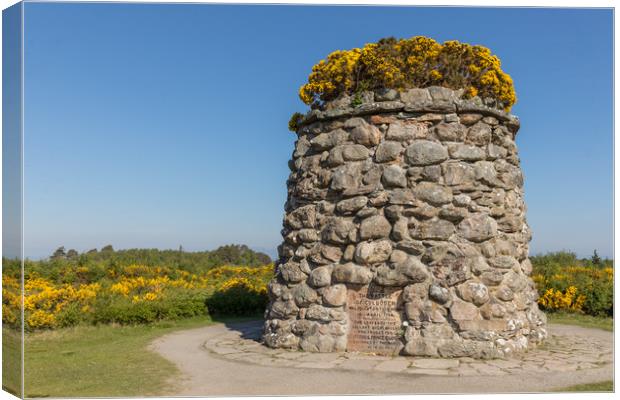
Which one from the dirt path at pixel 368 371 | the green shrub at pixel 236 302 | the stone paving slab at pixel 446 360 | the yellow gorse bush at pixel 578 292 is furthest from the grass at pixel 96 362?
the green shrub at pixel 236 302

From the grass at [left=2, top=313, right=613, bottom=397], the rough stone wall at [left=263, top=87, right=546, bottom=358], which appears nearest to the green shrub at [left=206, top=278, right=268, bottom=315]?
the grass at [left=2, top=313, right=613, bottom=397]

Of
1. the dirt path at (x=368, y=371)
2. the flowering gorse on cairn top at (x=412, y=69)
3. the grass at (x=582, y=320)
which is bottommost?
the grass at (x=582, y=320)

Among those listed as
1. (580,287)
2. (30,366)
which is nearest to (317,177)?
(30,366)

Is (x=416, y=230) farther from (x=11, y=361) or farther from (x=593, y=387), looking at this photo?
(x=11, y=361)

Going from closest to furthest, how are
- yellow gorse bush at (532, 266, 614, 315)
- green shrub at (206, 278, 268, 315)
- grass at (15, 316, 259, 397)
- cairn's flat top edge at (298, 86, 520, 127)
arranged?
grass at (15, 316, 259, 397) → cairn's flat top edge at (298, 86, 520, 127) → yellow gorse bush at (532, 266, 614, 315) → green shrub at (206, 278, 268, 315)

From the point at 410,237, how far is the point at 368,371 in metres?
1.75

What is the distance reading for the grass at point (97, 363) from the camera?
597 cm

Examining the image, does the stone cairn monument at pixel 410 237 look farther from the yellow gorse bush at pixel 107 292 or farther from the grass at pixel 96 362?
the yellow gorse bush at pixel 107 292

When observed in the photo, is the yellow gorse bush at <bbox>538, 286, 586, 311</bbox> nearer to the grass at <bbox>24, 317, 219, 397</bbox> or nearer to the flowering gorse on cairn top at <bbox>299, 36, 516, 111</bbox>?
the flowering gorse on cairn top at <bbox>299, 36, 516, 111</bbox>

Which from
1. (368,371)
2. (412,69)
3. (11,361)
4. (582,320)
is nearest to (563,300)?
(582,320)

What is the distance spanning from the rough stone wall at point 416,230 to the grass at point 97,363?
5.98 feet

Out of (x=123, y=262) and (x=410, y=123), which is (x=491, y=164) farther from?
(x=123, y=262)

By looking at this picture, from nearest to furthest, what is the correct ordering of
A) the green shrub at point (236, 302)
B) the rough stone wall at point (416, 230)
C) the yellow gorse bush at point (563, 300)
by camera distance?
the rough stone wall at point (416, 230), the yellow gorse bush at point (563, 300), the green shrub at point (236, 302)

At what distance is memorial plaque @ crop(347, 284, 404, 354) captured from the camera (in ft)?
23.9
